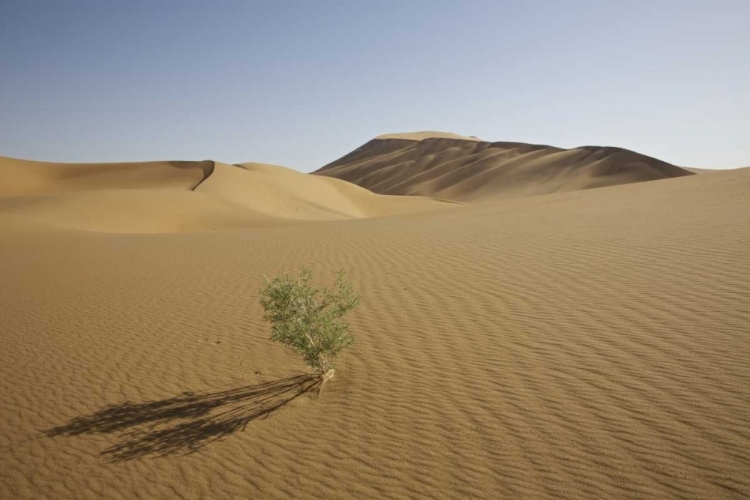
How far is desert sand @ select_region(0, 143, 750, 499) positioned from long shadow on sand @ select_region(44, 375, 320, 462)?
0.9 inches

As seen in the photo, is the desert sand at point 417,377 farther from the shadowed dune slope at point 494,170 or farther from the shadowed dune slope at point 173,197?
the shadowed dune slope at point 494,170

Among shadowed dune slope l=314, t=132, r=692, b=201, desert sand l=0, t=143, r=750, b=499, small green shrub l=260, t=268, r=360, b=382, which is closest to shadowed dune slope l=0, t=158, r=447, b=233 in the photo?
desert sand l=0, t=143, r=750, b=499

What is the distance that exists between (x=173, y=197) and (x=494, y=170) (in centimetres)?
5358

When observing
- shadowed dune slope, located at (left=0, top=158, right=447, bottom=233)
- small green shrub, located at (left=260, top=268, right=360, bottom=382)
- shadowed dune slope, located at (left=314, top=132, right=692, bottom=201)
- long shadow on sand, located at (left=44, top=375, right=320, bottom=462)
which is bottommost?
long shadow on sand, located at (left=44, top=375, right=320, bottom=462)

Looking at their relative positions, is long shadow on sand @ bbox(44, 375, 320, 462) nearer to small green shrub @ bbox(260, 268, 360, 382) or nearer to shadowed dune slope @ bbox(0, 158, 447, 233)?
small green shrub @ bbox(260, 268, 360, 382)

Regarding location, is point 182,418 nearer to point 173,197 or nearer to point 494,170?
point 173,197

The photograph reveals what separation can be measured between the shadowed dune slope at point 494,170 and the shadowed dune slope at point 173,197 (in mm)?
19885

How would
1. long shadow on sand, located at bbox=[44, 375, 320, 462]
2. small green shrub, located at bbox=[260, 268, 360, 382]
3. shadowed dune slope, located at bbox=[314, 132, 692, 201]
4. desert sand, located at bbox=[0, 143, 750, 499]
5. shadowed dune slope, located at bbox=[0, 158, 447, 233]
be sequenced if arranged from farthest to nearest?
shadowed dune slope, located at bbox=[314, 132, 692, 201]
shadowed dune slope, located at bbox=[0, 158, 447, 233]
small green shrub, located at bbox=[260, 268, 360, 382]
long shadow on sand, located at bbox=[44, 375, 320, 462]
desert sand, located at bbox=[0, 143, 750, 499]

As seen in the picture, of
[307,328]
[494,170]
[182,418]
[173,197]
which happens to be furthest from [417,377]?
[494,170]

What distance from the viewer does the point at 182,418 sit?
4.76 m

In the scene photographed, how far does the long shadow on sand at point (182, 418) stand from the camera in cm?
434

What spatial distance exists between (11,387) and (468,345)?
540 cm

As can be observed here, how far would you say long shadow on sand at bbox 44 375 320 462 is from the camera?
4.34 metres

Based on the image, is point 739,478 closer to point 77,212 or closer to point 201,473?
point 201,473
